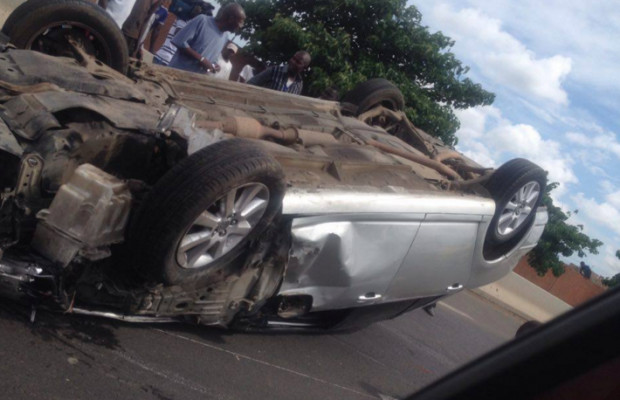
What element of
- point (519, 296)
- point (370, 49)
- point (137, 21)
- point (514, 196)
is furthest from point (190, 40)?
point (519, 296)

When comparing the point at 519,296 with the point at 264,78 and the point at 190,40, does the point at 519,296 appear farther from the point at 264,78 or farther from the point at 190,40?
the point at 190,40

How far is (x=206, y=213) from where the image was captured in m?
3.59

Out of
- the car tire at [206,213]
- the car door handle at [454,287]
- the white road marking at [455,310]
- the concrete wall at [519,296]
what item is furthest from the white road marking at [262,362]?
the concrete wall at [519,296]

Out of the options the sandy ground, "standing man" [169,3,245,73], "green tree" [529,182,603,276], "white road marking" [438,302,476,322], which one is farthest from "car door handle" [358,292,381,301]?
"green tree" [529,182,603,276]

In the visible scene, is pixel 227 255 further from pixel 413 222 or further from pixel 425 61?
pixel 425 61

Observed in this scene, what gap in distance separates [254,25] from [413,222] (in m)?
9.24

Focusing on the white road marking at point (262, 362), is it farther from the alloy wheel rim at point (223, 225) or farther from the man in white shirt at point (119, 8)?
the man in white shirt at point (119, 8)

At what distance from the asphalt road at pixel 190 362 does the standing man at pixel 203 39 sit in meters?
3.35

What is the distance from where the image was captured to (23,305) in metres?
3.61

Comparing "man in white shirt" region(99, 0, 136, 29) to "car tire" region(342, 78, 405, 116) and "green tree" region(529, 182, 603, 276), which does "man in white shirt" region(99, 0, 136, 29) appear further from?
"green tree" region(529, 182, 603, 276)

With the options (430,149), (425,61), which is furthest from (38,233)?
(425,61)

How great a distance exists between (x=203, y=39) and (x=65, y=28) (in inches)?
88.3

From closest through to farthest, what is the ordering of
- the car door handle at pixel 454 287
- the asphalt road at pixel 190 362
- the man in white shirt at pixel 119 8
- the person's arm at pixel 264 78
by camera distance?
the asphalt road at pixel 190 362 → the car door handle at pixel 454 287 → the man in white shirt at pixel 119 8 → the person's arm at pixel 264 78

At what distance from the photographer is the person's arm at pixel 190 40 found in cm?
710
